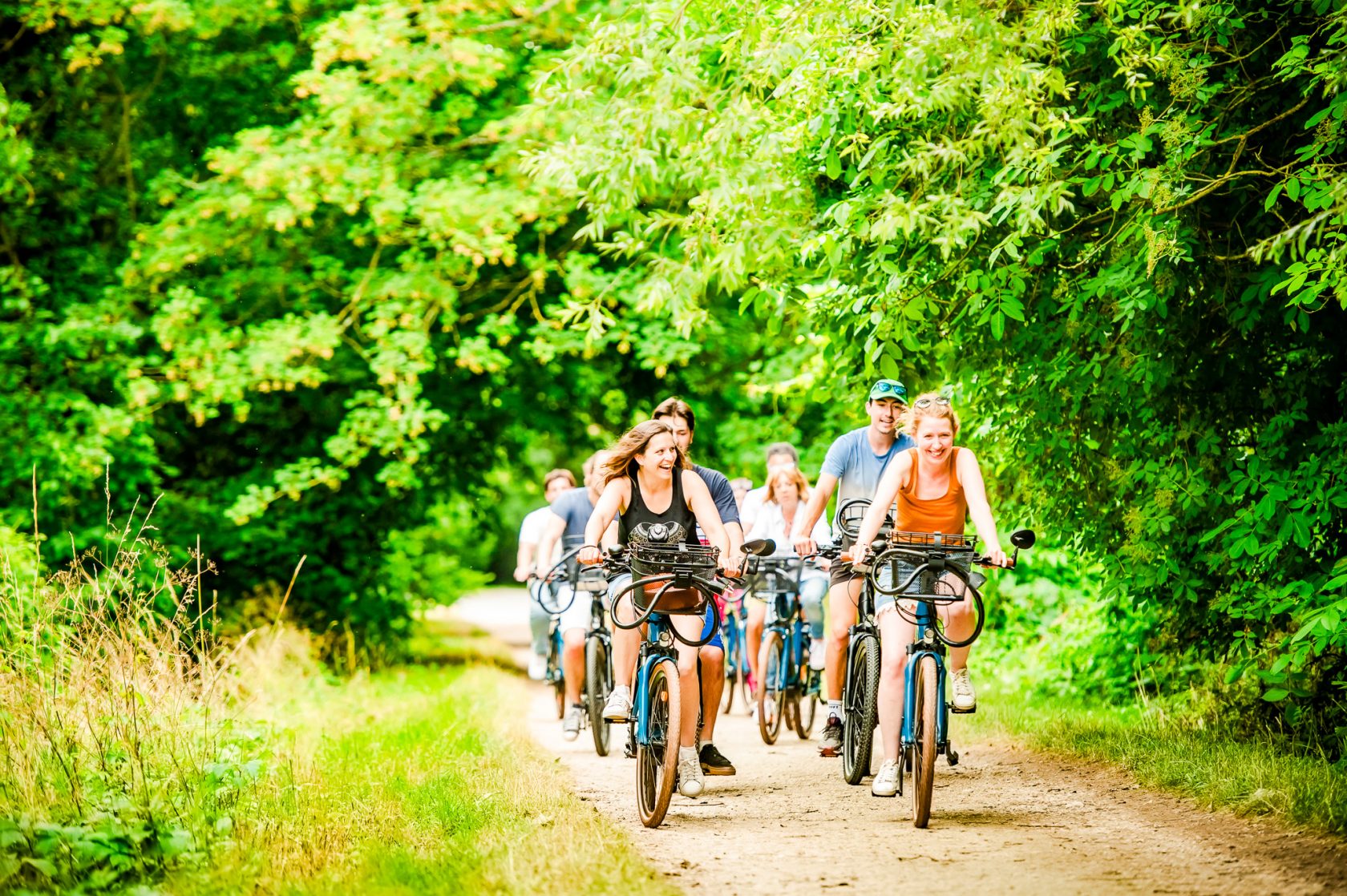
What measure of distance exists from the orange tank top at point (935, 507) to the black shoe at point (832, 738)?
217 cm

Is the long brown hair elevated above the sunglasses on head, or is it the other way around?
the sunglasses on head

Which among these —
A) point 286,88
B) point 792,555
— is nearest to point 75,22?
point 286,88

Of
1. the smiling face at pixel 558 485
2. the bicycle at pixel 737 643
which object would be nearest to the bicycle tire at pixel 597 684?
the bicycle at pixel 737 643

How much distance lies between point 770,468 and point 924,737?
17.0 feet

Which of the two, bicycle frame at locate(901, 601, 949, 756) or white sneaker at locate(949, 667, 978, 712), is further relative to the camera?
white sneaker at locate(949, 667, 978, 712)

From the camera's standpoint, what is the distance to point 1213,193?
289 inches

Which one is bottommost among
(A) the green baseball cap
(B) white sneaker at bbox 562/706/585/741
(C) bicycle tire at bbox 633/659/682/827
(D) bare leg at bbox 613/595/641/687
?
(B) white sneaker at bbox 562/706/585/741

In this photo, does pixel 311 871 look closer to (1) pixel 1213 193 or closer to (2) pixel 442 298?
(1) pixel 1213 193

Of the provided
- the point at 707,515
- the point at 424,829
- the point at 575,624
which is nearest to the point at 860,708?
the point at 707,515

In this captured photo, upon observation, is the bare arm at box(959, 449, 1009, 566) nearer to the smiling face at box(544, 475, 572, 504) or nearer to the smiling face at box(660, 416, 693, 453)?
the smiling face at box(660, 416, 693, 453)

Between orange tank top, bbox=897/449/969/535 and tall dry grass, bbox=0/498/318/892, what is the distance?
353 centimetres

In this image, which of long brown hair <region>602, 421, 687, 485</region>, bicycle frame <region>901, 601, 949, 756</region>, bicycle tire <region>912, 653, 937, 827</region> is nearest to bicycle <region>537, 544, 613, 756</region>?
long brown hair <region>602, 421, 687, 485</region>

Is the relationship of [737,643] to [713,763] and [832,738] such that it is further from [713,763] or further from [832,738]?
[713,763]

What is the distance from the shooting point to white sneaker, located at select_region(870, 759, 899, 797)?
6684 millimetres
